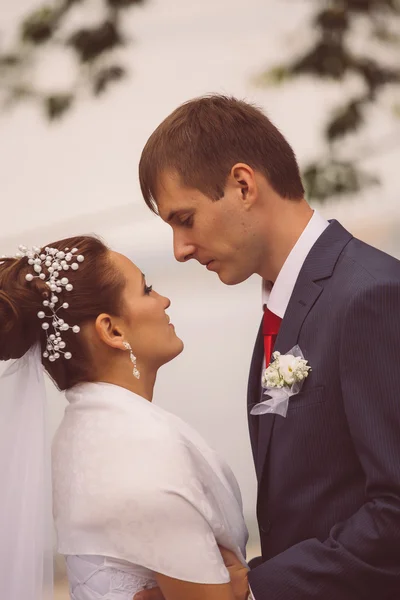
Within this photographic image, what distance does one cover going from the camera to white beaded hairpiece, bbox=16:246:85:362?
7.38 feet

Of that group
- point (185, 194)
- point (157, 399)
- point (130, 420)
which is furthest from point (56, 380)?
point (157, 399)

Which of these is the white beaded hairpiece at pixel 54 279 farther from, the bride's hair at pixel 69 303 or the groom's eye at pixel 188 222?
the groom's eye at pixel 188 222

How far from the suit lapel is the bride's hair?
17.9 inches

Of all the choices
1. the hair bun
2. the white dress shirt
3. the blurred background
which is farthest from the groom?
the blurred background

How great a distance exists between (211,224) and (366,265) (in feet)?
1.36

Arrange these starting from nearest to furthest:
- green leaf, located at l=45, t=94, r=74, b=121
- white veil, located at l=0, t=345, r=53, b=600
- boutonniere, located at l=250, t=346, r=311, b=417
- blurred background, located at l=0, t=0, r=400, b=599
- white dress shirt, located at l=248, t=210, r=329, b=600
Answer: boutonniere, located at l=250, t=346, r=311, b=417, white dress shirt, located at l=248, t=210, r=329, b=600, white veil, located at l=0, t=345, r=53, b=600, blurred background, located at l=0, t=0, r=400, b=599, green leaf, located at l=45, t=94, r=74, b=121

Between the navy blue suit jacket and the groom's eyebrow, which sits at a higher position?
the groom's eyebrow

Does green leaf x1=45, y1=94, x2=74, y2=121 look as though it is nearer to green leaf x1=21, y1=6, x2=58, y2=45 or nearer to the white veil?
green leaf x1=21, y1=6, x2=58, y2=45

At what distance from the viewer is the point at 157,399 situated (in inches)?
150

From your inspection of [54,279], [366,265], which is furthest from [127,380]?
[366,265]

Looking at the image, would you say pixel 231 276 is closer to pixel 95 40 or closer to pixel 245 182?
pixel 245 182

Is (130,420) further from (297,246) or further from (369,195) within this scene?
(369,195)

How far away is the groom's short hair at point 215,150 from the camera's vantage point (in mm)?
2219

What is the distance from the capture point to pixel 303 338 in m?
2.09
